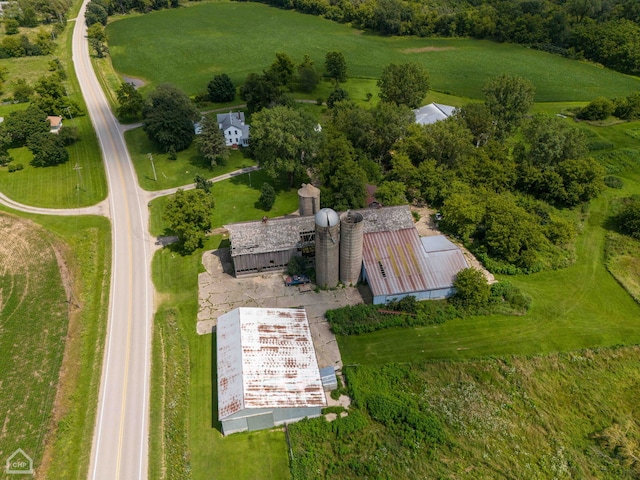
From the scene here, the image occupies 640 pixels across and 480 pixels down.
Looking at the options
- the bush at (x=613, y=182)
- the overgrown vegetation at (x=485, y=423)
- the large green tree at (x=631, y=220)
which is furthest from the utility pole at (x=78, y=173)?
the bush at (x=613, y=182)

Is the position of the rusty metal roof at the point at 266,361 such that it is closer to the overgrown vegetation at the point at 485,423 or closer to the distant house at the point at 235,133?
the overgrown vegetation at the point at 485,423

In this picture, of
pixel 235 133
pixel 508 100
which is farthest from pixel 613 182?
pixel 235 133

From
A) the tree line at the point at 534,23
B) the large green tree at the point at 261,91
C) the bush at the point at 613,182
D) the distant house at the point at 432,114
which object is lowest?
the bush at the point at 613,182

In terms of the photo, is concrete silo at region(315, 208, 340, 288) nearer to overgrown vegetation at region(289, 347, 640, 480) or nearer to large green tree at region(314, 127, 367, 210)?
overgrown vegetation at region(289, 347, 640, 480)

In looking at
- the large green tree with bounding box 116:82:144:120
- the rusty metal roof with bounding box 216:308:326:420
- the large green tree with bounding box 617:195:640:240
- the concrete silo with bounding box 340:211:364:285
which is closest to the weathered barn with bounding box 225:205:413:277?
the concrete silo with bounding box 340:211:364:285

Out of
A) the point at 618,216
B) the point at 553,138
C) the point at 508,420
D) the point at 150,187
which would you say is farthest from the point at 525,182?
the point at 150,187

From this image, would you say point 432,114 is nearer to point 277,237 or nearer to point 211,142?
point 211,142

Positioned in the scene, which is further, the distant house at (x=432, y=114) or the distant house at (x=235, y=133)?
the distant house at (x=235, y=133)
